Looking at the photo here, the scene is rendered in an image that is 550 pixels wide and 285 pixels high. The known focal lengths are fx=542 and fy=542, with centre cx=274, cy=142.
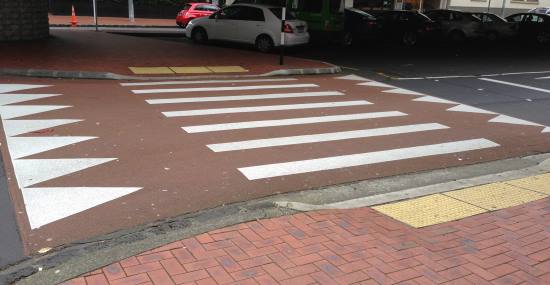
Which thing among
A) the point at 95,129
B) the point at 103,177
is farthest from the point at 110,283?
the point at 95,129

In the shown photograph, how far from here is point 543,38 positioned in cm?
2873

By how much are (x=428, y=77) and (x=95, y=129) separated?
1099cm

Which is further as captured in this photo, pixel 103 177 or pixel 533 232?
pixel 103 177

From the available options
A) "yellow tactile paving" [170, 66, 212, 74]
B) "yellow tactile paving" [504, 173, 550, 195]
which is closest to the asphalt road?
"yellow tactile paving" [504, 173, 550, 195]

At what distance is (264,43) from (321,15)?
4.03 m

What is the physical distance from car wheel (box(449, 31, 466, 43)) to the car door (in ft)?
38.7

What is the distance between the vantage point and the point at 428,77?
642 inches

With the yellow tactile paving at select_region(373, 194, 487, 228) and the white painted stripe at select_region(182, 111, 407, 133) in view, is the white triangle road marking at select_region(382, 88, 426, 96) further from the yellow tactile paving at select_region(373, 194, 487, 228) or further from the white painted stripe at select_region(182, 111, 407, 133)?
the yellow tactile paving at select_region(373, 194, 487, 228)

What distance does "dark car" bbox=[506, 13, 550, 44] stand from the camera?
28.3m

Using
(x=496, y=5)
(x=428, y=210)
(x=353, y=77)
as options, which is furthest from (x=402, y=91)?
(x=496, y=5)

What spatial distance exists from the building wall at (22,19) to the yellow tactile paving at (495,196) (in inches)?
627

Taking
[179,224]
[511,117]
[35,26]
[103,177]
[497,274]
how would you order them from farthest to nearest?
[35,26] < [511,117] < [103,177] < [179,224] < [497,274]

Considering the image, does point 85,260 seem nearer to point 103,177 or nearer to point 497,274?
point 103,177

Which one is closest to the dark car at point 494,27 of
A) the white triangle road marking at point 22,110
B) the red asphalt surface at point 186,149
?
the red asphalt surface at point 186,149
